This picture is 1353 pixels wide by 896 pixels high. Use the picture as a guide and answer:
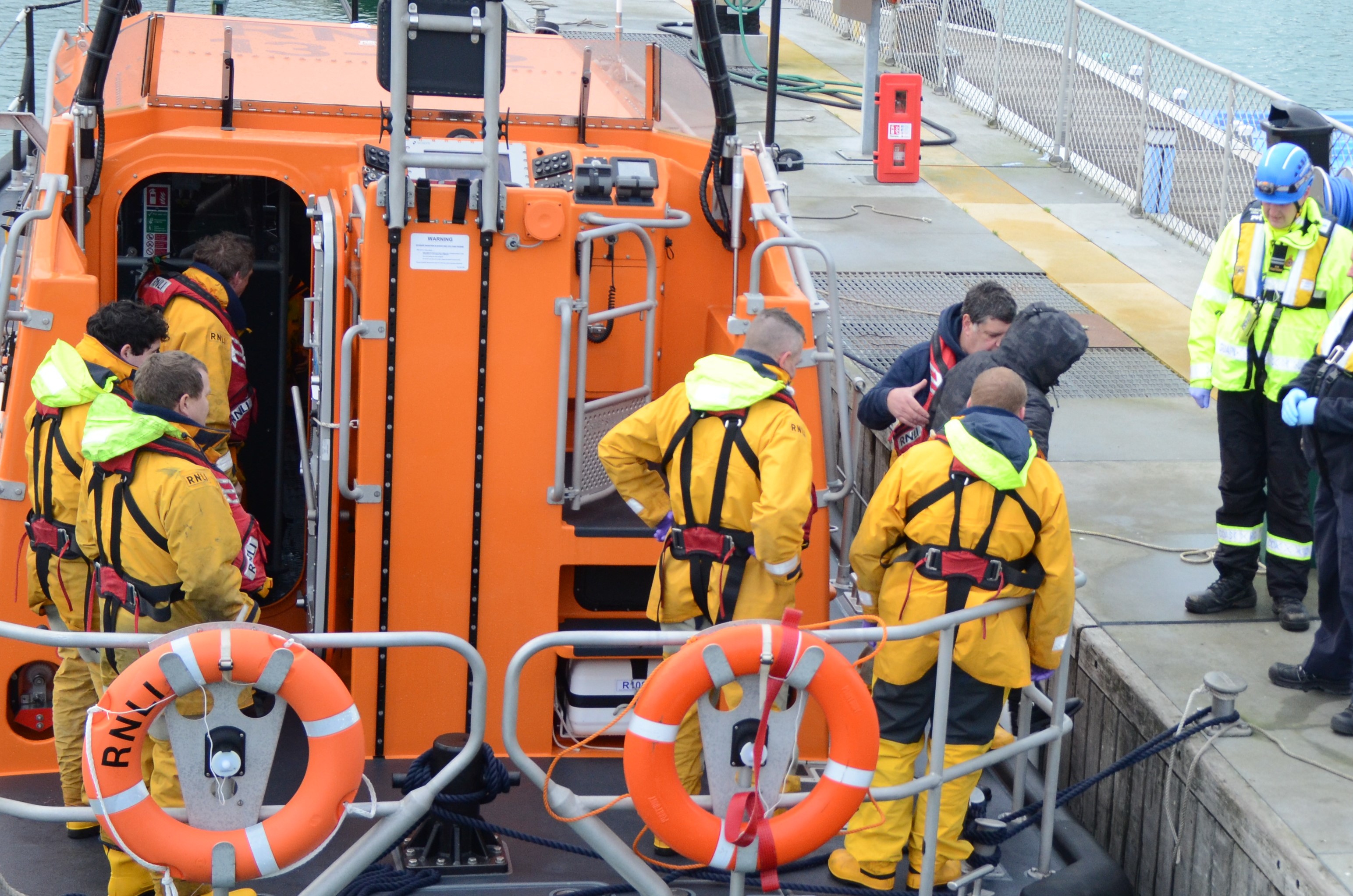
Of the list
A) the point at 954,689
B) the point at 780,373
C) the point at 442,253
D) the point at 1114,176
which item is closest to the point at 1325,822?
the point at 954,689

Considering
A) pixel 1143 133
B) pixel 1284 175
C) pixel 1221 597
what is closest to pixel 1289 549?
pixel 1221 597

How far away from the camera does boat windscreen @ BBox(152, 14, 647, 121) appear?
5926 mm

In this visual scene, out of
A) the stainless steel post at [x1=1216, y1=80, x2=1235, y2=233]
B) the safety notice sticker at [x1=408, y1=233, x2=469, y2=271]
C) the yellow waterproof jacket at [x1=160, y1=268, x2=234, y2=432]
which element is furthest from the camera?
the stainless steel post at [x1=1216, y1=80, x2=1235, y2=233]

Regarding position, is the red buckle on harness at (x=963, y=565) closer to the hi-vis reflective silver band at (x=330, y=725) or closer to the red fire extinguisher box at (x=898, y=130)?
the hi-vis reflective silver band at (x=330, y=725)

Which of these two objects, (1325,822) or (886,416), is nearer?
(1325,822)

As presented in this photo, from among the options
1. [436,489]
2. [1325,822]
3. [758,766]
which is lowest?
[1325,822]

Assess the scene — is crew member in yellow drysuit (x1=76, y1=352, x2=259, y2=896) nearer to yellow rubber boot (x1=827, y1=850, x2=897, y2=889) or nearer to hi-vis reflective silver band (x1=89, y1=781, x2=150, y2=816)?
hi-vis reflective silver band (x1=89, y1=781, x2=150, y2=816)

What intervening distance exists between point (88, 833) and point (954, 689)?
270 centimetres

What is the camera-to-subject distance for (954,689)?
425 centimetres

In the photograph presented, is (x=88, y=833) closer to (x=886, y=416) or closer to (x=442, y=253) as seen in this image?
(x=442, y=253)

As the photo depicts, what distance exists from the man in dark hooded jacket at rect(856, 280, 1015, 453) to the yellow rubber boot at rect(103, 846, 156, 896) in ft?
8.73

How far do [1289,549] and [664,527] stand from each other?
250 centimetres

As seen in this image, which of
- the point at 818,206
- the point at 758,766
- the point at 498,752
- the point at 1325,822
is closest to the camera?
the point at 758,766

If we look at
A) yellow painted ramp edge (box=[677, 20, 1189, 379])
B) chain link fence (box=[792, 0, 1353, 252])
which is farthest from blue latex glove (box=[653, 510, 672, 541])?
chain link fence (box=[792, 0, 1353, 252])
